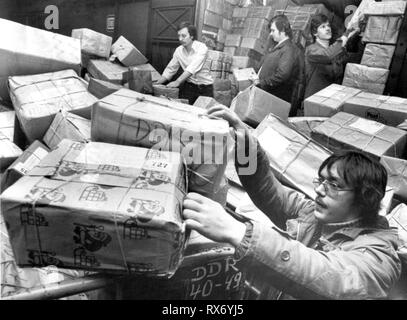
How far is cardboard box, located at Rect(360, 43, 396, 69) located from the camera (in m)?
3.13

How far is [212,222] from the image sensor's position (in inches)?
36.6

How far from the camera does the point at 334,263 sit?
990 millimetres

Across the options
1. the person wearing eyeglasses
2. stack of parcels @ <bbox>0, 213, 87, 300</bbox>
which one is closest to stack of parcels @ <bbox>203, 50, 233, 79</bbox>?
the person wearing eyeglasses

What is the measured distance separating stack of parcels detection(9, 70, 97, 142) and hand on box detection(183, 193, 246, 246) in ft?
4.37

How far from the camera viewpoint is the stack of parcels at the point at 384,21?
10.0 ft

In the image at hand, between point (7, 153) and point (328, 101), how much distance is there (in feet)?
7.92

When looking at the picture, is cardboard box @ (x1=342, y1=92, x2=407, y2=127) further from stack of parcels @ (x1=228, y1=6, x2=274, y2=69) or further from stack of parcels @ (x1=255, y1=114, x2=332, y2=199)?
stack of parcels @ (x1=228, y1=6, x2=274, y2=69)

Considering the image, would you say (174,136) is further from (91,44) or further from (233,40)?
(233,40)

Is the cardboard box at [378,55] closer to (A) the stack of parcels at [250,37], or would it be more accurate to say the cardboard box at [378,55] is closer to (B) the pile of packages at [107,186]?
(A) the stack of parcels at [250,37]

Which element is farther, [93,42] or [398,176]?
[93,42]

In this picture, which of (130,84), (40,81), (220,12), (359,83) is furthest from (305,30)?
(40,81)

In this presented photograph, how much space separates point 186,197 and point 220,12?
17.5ft

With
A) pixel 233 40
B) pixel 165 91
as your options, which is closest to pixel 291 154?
pixel 165 91
